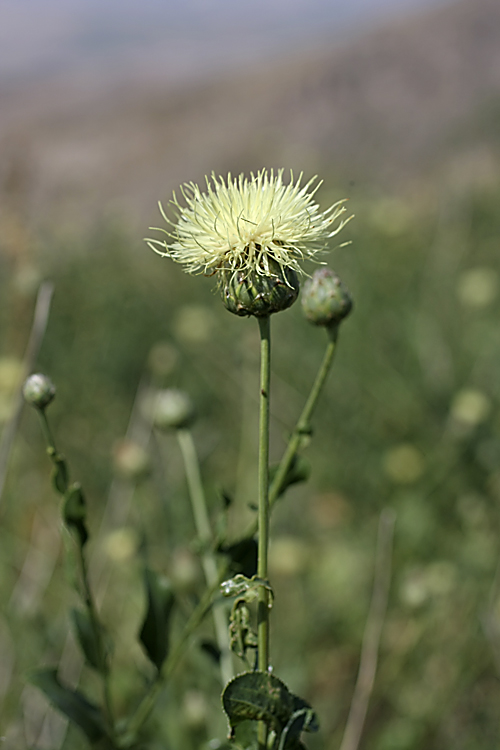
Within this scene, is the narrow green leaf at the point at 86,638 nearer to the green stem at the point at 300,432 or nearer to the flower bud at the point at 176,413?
the green stem at the point at 300,432

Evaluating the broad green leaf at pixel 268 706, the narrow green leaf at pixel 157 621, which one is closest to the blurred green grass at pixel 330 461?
the narrow green leaf at pixel 157 621

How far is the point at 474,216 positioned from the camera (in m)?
6.00

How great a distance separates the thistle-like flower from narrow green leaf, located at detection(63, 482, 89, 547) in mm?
435

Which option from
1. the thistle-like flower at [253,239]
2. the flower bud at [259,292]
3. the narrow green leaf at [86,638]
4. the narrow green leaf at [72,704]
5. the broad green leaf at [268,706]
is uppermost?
the thistle-like flower at [253,239]

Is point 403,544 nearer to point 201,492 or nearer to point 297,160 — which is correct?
point 201,492

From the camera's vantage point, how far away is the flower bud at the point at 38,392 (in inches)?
50.6

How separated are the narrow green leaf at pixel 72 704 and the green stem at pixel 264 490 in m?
0.49

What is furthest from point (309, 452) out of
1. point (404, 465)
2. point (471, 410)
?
point (471, 410)

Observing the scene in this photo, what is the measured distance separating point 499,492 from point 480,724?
112 centimetres

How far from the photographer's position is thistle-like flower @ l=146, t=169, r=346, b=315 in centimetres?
107

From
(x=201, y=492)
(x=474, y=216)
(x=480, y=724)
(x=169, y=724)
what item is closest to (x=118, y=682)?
(x=169, y=724)

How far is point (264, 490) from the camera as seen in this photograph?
0.97m

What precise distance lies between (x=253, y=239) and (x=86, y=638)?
838mm

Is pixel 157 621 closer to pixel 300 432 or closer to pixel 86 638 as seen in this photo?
pixel 86 638
